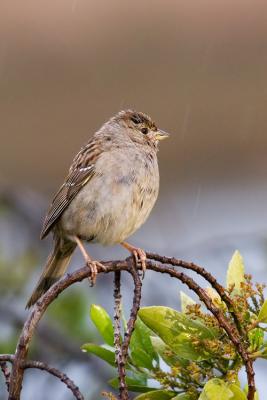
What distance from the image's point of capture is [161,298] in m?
4.13

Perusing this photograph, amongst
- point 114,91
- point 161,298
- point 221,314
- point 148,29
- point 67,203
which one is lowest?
point 221,314

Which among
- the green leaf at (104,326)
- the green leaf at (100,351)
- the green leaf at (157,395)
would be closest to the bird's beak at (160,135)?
the green leaf at (104,326)

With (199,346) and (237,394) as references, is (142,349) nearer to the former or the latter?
(199,346)

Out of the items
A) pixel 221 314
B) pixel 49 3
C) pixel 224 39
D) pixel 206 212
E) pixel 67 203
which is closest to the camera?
pixel 221 314

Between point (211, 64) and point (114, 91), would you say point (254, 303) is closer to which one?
point (114, 91)

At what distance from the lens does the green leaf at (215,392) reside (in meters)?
2.01

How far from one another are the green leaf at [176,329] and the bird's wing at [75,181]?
5.99 ft

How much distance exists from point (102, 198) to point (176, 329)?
175cm

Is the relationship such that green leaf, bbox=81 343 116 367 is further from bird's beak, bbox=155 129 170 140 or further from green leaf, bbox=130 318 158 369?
bird's beak, bbox=155 129 170 140

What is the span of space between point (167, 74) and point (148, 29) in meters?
1.12

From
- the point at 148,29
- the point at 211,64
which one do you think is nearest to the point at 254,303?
the point at 211,64

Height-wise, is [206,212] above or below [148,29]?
below

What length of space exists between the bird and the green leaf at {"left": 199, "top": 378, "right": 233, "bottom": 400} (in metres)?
1.61

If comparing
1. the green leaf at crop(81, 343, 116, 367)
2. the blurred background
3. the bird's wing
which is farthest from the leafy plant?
the blurred background
